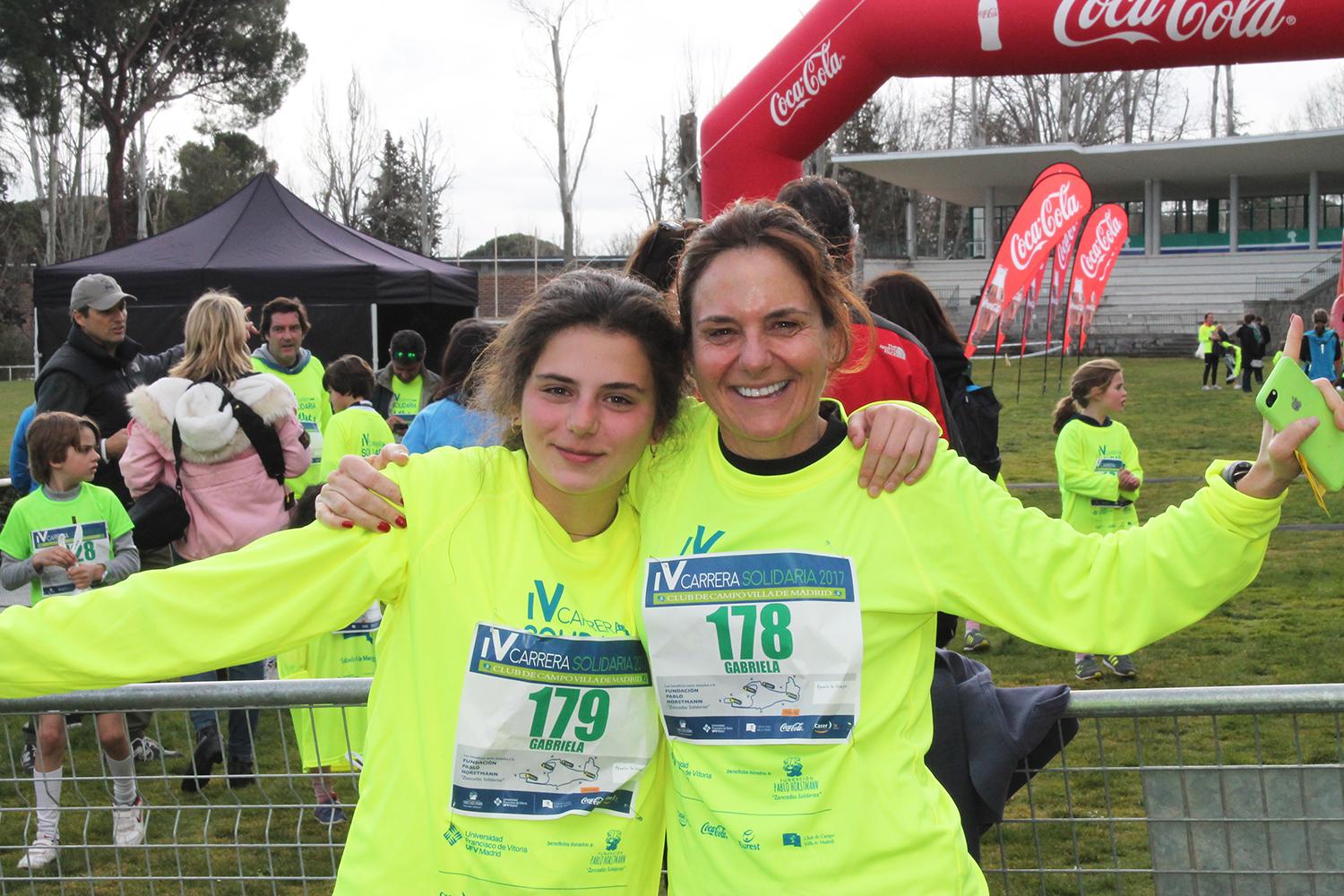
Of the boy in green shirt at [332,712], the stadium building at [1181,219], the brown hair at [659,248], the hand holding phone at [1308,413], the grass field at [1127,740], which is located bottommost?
the grass field at [1127,740]

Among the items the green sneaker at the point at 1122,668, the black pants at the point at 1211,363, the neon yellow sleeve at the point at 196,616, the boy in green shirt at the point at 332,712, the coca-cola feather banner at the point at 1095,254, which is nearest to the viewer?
the neon yellow sleeve at the point at 196,616

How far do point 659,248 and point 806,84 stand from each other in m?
5.24

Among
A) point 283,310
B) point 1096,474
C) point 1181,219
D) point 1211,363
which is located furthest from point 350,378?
point 1181,219

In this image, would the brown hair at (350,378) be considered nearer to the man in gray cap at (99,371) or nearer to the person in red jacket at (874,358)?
the man in gray cap at (99,371)

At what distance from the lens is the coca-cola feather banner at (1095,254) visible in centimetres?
2548

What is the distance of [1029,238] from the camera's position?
62.8 feet

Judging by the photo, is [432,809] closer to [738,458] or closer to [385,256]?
[738,458]

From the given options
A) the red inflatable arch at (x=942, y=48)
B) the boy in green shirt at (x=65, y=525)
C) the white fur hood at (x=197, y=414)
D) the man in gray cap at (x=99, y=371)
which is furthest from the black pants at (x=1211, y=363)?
the boy in green shirt at (x=65, y=525)

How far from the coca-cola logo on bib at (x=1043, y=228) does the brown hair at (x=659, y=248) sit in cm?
1674

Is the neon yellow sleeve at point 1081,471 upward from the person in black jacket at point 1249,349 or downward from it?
downward

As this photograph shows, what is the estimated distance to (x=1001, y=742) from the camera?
283 centimetres

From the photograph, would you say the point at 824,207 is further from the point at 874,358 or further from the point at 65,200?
the point at 65,200

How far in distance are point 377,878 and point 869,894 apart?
840 millimetres

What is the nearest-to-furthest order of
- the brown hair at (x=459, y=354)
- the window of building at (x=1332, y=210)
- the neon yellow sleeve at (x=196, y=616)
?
the neon yellow sleeve at (x=196, y=616)
the brown hair at (x=459, y=354)
the window of building at (x=1332, y=210)
